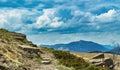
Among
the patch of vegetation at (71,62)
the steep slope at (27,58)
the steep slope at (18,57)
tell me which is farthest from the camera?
the patch of vegetation at (71,62)

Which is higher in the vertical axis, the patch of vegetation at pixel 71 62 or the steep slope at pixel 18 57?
the steep slope at pixel 18 57

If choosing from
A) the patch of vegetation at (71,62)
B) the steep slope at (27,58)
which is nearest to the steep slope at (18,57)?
the steep slope at (27,58)

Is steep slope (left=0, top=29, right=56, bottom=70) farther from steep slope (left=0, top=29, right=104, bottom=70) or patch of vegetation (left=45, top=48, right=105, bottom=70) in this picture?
patch of vegetation (left=45, top=48, right=105, bottom=70)

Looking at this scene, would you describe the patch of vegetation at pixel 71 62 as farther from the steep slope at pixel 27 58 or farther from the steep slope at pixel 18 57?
the steep slope at pixel 18 57

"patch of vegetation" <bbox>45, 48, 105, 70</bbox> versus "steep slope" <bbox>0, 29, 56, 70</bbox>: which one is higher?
"steep slope" <bbox>0, 29, 56, 70</bbox>

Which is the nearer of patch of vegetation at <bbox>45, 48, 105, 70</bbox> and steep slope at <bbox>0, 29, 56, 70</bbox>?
steep slope at <bbox>0, 29, 56, 70</bbox>

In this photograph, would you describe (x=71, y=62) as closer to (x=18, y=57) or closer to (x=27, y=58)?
(x=27, y=58)

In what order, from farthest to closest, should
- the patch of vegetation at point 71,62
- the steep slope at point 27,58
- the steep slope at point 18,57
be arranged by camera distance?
1. the patch of vegetation at point 71,62
2. the steep slope at point 27,58
3. the steep slope at point 18,57

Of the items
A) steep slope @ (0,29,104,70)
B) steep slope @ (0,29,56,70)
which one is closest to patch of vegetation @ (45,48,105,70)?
steep slope @ (0,29,104,70)

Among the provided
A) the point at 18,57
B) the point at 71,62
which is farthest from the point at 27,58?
the point at 71,62

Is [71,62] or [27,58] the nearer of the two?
[27,58]

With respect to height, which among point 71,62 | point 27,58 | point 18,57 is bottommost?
point 71,62

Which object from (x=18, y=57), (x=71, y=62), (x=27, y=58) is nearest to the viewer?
(x=18, y=57)

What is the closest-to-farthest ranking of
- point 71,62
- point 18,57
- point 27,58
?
point 18,57 → point 27,58 → point 71,62
